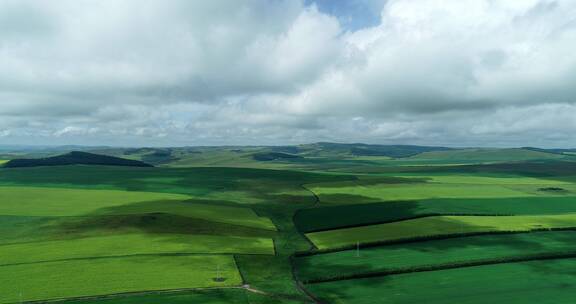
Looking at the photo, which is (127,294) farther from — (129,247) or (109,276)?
(129,247)

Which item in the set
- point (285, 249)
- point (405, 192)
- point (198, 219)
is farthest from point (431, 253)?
point (405, 192)

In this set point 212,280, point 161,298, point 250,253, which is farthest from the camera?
point 250,253

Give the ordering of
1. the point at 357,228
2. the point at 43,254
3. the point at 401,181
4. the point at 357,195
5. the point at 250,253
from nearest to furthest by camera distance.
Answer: the point at 43,254 → the point at 250,253 → the point at 357,228 → the point at 357,195 → the point at 401,181

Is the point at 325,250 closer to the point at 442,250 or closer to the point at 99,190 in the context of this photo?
the point at 442,250

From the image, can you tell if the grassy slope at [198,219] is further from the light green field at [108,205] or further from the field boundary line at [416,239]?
the field boundary line at [416,239]

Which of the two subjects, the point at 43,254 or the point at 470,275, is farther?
the point at 43,254

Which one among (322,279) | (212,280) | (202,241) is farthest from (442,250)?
(202,241)
